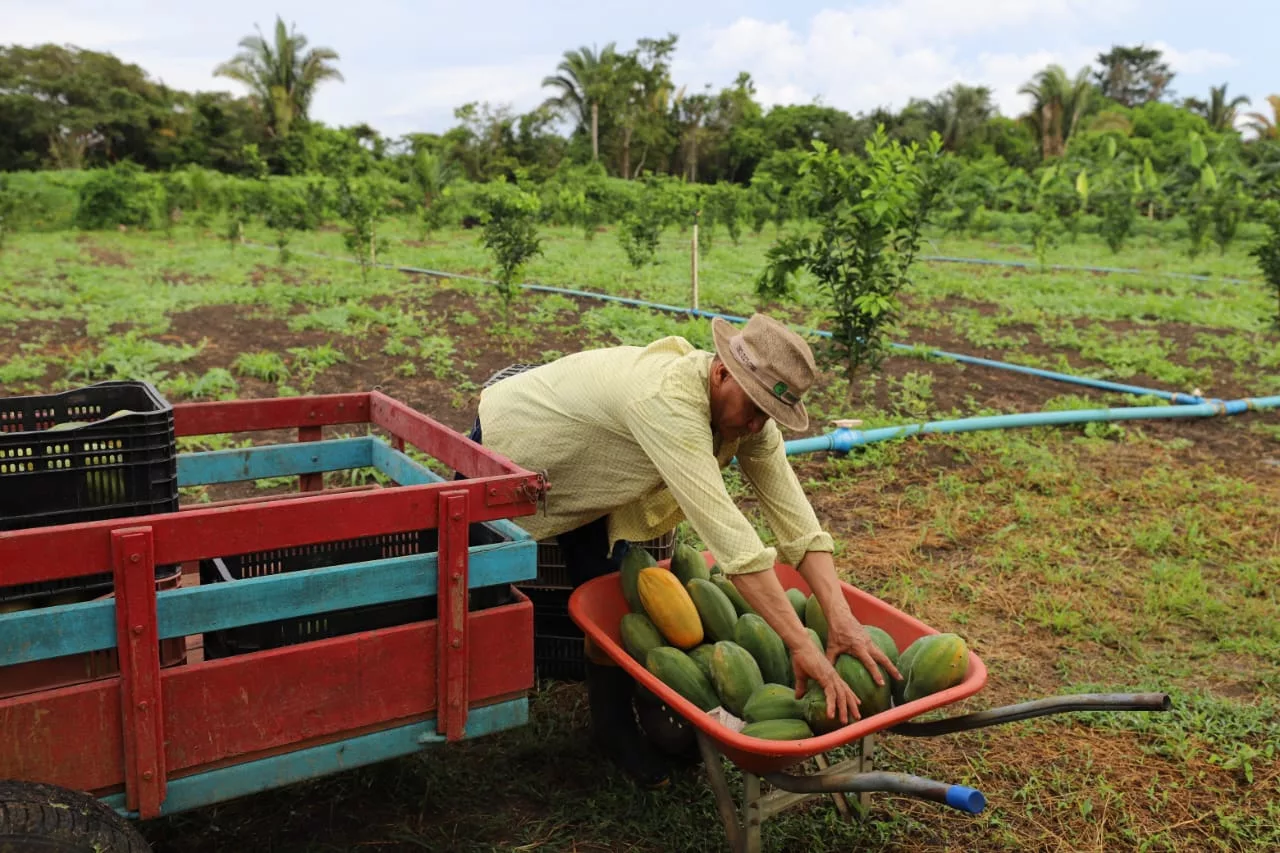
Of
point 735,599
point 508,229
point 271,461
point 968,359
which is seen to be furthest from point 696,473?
point 508,229

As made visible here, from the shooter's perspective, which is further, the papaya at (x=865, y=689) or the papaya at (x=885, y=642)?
the papaya at (x=885, y=642)

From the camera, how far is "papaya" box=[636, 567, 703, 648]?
112 inches

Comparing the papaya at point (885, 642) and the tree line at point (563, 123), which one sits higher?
the tree line at point (563, 123)

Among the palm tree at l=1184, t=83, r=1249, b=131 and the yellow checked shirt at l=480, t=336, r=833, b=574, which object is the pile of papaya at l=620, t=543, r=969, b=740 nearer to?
the yellow checked shirt at l=480, t=336, r=833, b=574

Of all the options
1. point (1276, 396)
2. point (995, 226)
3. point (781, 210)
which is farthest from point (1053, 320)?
point (995, 226)

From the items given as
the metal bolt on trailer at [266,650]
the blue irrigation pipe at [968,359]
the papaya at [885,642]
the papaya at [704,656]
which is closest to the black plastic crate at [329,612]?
the metal bolt on trailer at [266,650]

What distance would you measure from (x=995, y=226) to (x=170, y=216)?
22207 mm

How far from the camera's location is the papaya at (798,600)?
3.00m

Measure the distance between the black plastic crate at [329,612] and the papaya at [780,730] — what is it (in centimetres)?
75

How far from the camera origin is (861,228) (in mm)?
6980

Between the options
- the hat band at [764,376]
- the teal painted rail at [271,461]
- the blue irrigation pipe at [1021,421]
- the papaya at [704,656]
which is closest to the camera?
the hat band at [764,376]

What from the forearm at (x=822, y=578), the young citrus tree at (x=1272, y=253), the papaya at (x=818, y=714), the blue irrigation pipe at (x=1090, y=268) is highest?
the young citrus tree at (x=1272, y=253)

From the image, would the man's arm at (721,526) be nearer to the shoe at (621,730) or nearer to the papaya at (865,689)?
the papaya at (865,689)

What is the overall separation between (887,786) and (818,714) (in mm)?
305
